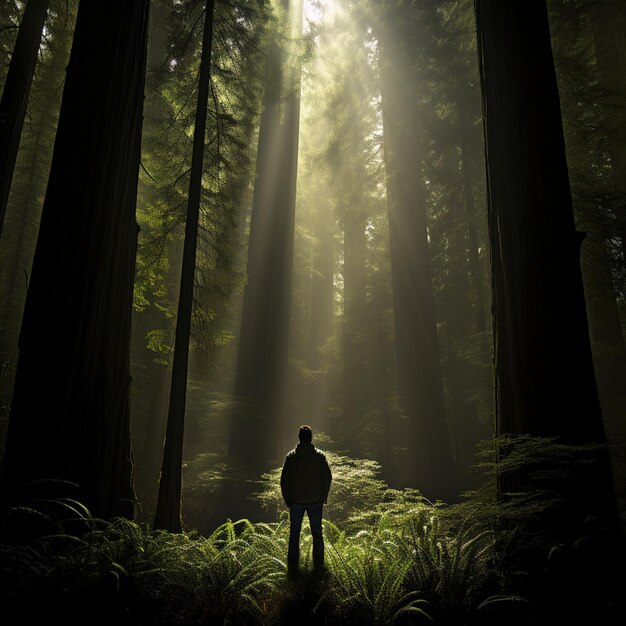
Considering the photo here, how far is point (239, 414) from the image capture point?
10.6 metres

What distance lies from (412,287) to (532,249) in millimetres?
7419

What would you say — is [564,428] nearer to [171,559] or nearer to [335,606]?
[335,606]

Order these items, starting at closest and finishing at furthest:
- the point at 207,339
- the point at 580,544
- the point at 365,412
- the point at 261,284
A: the point at 580,544 → the point at 207,339 → the point at 261,284 → the point at 365,412

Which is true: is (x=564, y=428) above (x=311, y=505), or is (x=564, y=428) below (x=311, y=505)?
above

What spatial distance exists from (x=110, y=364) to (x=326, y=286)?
26.4 metres

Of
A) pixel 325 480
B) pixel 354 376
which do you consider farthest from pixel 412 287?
pixel 325 480

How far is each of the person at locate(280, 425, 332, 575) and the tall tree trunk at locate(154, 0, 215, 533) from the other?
73.8 inches

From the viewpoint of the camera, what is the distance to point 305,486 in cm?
413

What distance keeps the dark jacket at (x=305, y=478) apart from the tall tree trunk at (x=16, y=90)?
6583 mm

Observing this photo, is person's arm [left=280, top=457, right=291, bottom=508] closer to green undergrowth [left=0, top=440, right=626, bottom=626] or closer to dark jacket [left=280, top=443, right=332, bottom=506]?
dark jacket [left=280, top=443, right=332, bottom=506]

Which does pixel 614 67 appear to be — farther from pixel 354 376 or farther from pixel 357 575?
pixel 357 575

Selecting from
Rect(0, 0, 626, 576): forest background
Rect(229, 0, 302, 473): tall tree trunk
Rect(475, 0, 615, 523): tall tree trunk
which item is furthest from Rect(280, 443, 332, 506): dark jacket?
Rect(229, 0, 302, 473): tall tree trunk

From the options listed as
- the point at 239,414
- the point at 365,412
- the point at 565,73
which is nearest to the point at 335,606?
the point at 239,414

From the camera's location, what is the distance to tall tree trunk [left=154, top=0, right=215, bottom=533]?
5.25 metres
